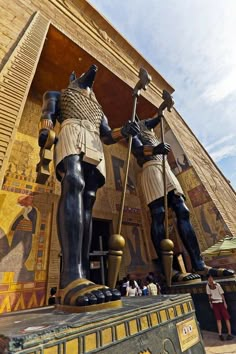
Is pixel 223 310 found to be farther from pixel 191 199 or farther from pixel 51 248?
pixel 51 248

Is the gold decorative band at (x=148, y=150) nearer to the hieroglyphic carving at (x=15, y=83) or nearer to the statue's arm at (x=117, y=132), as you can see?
the statue's arm at (x=117, y=132)

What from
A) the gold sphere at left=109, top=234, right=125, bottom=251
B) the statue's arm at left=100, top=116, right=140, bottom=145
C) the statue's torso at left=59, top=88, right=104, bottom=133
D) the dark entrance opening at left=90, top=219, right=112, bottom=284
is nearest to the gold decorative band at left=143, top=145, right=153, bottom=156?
the statue's arm at left=100, top=116, right=140, bottom=145

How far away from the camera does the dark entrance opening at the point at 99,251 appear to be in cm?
436

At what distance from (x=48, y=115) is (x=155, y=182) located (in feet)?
5.86

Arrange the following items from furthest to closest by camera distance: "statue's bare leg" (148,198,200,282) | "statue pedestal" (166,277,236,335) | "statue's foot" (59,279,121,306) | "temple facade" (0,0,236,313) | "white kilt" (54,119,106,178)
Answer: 1. "temple facade" (0,0,236,313)
2. "statue's bare leg" (148,198,200,282)
3. "statue pedestal" (166,277,236,335)
4. "white kilt" (54,119,106,178)
5. "statue's foot" (59,279,121,306)

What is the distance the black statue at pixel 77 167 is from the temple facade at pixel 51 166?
48 centimetres

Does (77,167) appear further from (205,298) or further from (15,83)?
(205,298)

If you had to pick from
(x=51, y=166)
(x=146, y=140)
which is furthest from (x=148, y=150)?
(x=51, y=166)

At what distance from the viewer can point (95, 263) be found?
14.5ft

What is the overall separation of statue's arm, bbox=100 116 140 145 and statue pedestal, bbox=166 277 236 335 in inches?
78.8

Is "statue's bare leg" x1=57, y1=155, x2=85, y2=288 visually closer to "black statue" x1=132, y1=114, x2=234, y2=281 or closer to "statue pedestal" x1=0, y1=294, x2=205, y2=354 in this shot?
"statue pedestal" x1=0, y1=294, x2=205, y2=354

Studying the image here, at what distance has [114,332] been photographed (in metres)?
0.89

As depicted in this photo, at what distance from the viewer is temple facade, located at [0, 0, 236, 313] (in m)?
2.98

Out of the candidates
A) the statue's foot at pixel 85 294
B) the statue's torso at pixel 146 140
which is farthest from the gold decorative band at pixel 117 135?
the statue's foot at pixel 85 294
